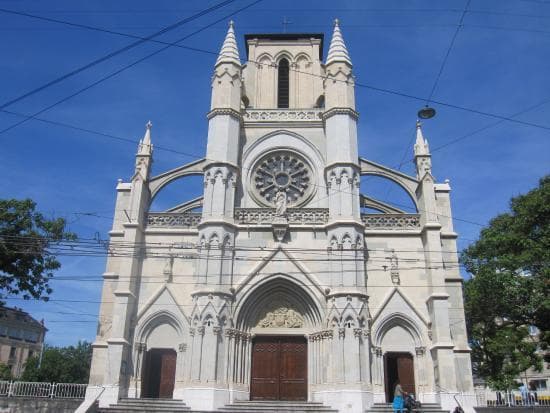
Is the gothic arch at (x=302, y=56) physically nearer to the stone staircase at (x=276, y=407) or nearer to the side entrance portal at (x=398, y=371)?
the side entrance portal at (x=398, y=371)

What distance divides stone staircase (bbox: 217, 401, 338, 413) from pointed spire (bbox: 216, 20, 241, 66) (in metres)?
17.1

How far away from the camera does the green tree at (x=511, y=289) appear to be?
24.6m

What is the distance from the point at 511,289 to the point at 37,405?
21729mm

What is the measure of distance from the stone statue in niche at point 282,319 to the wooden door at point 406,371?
15.2 feet

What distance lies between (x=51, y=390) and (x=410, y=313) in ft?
51.8

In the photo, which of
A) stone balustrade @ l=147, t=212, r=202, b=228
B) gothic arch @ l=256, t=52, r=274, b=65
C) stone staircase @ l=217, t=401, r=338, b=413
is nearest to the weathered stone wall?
stone staircase @ l=217, t=401, r=338, b=413

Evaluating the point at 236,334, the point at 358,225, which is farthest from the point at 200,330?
the point at 358,225

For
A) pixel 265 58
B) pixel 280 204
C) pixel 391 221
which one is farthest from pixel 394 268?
pixel 265 58

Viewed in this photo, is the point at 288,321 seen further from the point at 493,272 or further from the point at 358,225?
the point at 493,272

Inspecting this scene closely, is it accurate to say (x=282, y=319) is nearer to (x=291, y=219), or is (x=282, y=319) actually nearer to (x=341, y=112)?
(x=291, y=219)

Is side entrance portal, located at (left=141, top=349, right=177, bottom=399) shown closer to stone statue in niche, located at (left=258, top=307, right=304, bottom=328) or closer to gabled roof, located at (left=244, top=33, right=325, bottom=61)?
stone statue in niche, located at (left=258, top=307, right=304, bottom=328)

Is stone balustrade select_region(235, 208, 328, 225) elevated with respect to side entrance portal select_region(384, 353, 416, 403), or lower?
elevated

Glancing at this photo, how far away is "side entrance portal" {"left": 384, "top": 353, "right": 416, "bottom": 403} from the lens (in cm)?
2219

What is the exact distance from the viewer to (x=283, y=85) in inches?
1235
